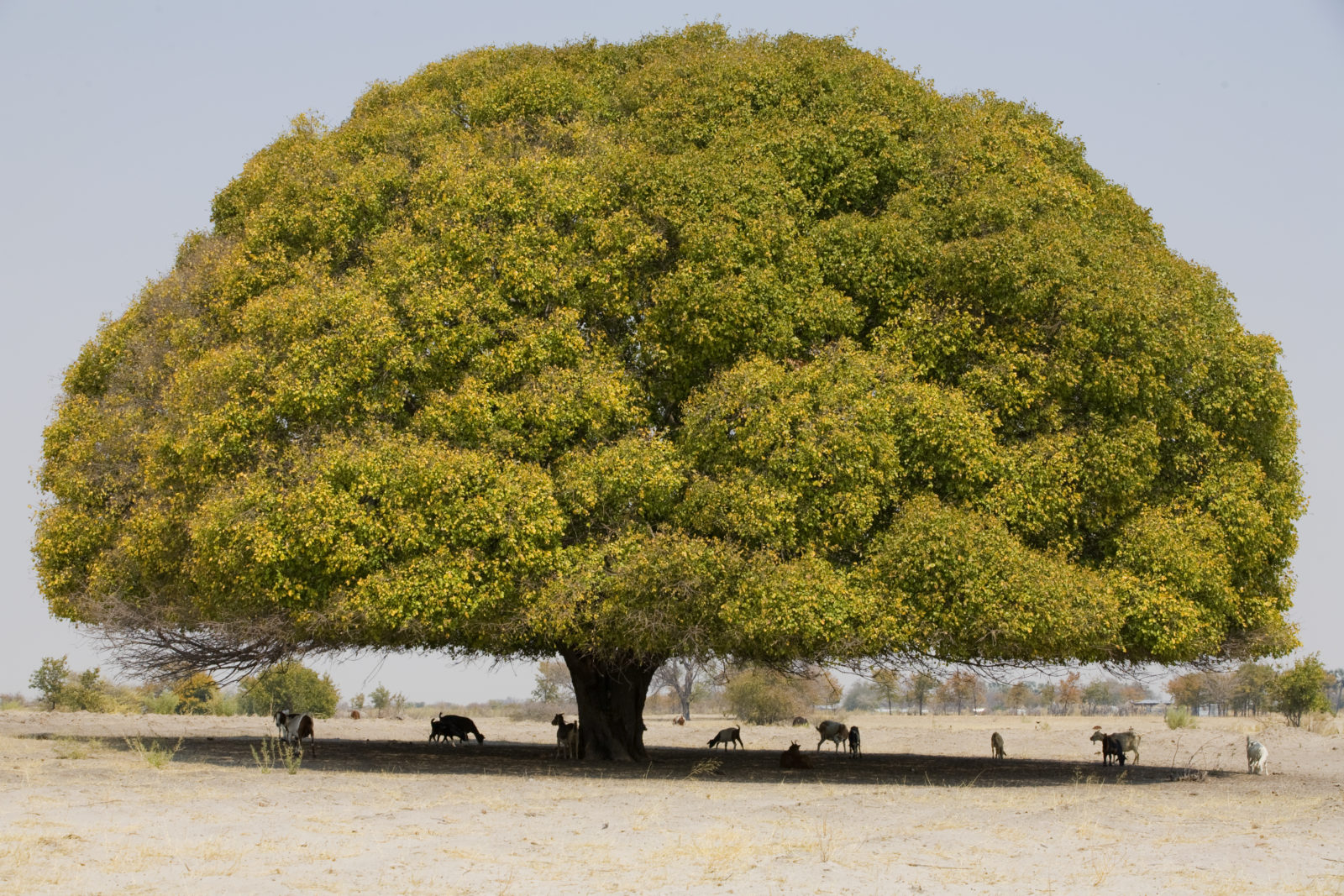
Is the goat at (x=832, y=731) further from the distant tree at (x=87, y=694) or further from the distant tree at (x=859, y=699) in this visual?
the distant tree at (x=859, y=699)

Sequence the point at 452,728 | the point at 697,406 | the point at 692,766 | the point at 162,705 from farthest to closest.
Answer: the point at 162,705
the point at 452,728
the point at 692,766
the point at 697,406

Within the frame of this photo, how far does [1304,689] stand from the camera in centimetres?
5134

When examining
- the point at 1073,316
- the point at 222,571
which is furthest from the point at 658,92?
the point at 222,571

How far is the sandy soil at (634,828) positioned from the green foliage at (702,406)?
245 cm

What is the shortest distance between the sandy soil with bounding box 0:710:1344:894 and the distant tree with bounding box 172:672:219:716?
32.8m

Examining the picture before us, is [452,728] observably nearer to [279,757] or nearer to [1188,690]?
[279,757]

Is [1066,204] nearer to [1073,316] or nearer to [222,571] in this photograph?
[1073,316]

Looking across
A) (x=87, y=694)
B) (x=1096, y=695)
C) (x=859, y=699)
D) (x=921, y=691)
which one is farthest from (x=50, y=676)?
(x=859, y=699)

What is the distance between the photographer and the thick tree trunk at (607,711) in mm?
24797

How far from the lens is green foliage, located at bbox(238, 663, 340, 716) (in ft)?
191

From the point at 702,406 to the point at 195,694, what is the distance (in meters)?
50.7

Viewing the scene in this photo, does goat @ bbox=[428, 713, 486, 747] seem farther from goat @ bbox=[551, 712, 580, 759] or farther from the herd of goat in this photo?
goat @ bbox=[551, 712, 580, 759]

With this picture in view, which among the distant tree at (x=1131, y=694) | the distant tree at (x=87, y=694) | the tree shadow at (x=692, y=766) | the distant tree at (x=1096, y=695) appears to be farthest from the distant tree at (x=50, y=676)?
the distant tree at (x=1131, y=694)

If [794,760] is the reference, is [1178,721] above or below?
below
